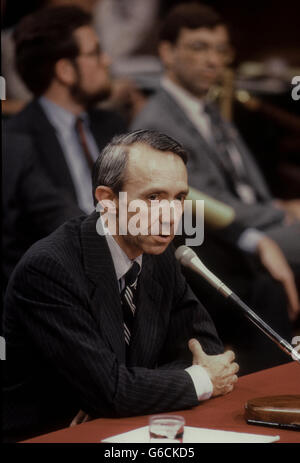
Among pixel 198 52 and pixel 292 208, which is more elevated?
pixel 198 52

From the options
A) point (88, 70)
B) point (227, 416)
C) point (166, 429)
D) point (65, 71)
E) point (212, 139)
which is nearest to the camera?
point (166, 429)

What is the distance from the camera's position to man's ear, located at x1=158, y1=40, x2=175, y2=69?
118 inches

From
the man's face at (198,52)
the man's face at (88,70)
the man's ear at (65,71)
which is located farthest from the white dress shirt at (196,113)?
the man's ear at (65,71)

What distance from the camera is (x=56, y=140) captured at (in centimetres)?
229

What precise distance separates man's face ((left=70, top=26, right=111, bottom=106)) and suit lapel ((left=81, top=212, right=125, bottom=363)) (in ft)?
3.22

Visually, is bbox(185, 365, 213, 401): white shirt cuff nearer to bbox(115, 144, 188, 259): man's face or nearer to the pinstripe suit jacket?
the pinstripe suit jacket

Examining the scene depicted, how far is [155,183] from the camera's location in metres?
1.40

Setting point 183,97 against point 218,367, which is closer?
point 218,367

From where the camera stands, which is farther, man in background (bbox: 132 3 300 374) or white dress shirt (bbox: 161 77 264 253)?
white dress shirt (bbox: 161 77 264 253)

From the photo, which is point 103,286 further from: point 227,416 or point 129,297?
point 227,416

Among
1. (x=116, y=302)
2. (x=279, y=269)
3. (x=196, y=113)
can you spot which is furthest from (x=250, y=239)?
(x=116, y=302)

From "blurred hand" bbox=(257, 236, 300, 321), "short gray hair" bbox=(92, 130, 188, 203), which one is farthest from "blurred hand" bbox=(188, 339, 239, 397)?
"blurred hand" bbox=(257, 236, 300, 321)

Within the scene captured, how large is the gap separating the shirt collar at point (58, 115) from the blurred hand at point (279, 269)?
75 centimetres

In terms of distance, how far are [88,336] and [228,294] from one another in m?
0.27
